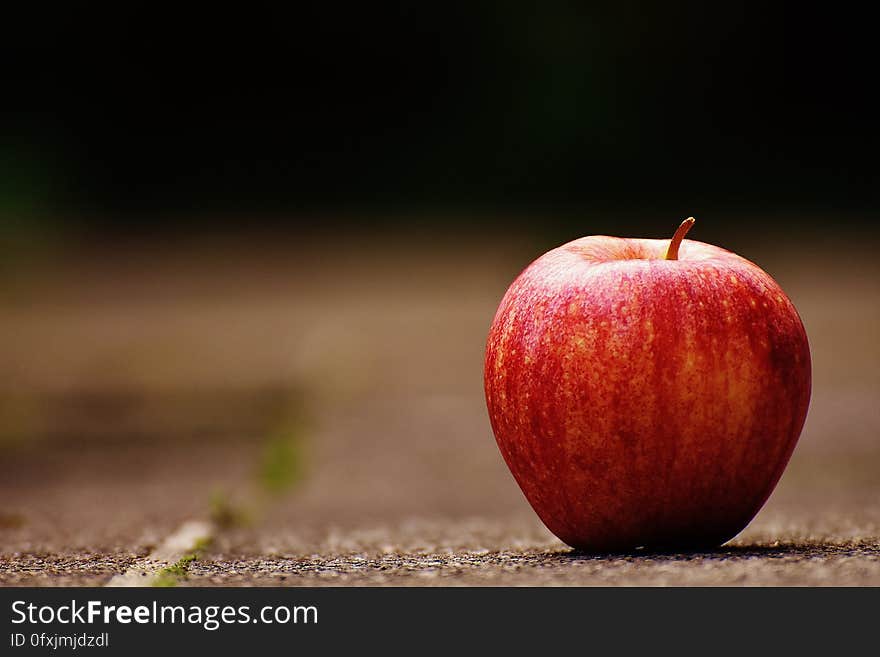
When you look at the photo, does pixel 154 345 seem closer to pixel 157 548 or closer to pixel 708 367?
pixel 157 548

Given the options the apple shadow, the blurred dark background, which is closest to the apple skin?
the apple shadow

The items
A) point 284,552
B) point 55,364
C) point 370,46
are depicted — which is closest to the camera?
point 284,552

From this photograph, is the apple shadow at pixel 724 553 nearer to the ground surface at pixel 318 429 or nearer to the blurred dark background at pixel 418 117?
the ground surface at pixel 318 429

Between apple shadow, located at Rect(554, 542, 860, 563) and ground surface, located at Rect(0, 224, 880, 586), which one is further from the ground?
ground surface, located at Rect(0, 224, 880, 586)

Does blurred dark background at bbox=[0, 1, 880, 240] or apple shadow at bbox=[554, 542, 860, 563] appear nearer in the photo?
apple shadow at bbox=[554, 542, 860, 563]

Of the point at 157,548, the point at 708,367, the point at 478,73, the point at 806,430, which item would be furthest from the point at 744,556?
the point at 478,73

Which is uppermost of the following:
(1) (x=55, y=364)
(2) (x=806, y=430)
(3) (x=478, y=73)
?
(3) (x=478, y=73)

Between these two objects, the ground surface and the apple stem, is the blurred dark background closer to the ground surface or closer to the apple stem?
the ground surface
